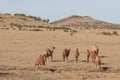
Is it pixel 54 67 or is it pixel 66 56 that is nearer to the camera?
pixel 54 67

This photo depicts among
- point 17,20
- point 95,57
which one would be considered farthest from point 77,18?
point 95,57

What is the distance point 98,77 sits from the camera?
2344cm

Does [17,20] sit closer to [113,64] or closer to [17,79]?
[113,64]

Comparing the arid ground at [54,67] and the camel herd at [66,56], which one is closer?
the arid ground at [54,67]

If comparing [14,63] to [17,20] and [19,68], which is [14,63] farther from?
[17,20]

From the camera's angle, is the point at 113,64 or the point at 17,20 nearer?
the point at 113,64

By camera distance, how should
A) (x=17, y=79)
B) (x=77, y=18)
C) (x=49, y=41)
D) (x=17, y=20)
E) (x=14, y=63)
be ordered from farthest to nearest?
(x=77, y=18) < (x=17, y=20) < (x=49, y=41) < (x=14, y=63) < (x=17, y=79)

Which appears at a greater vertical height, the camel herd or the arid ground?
the camel herd

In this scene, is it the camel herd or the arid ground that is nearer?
the arid ground

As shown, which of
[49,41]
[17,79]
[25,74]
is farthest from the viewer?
[49,41]

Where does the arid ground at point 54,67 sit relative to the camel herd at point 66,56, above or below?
below

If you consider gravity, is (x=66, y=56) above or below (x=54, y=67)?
above

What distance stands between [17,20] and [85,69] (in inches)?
1981

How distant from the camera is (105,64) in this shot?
89.5 feet
